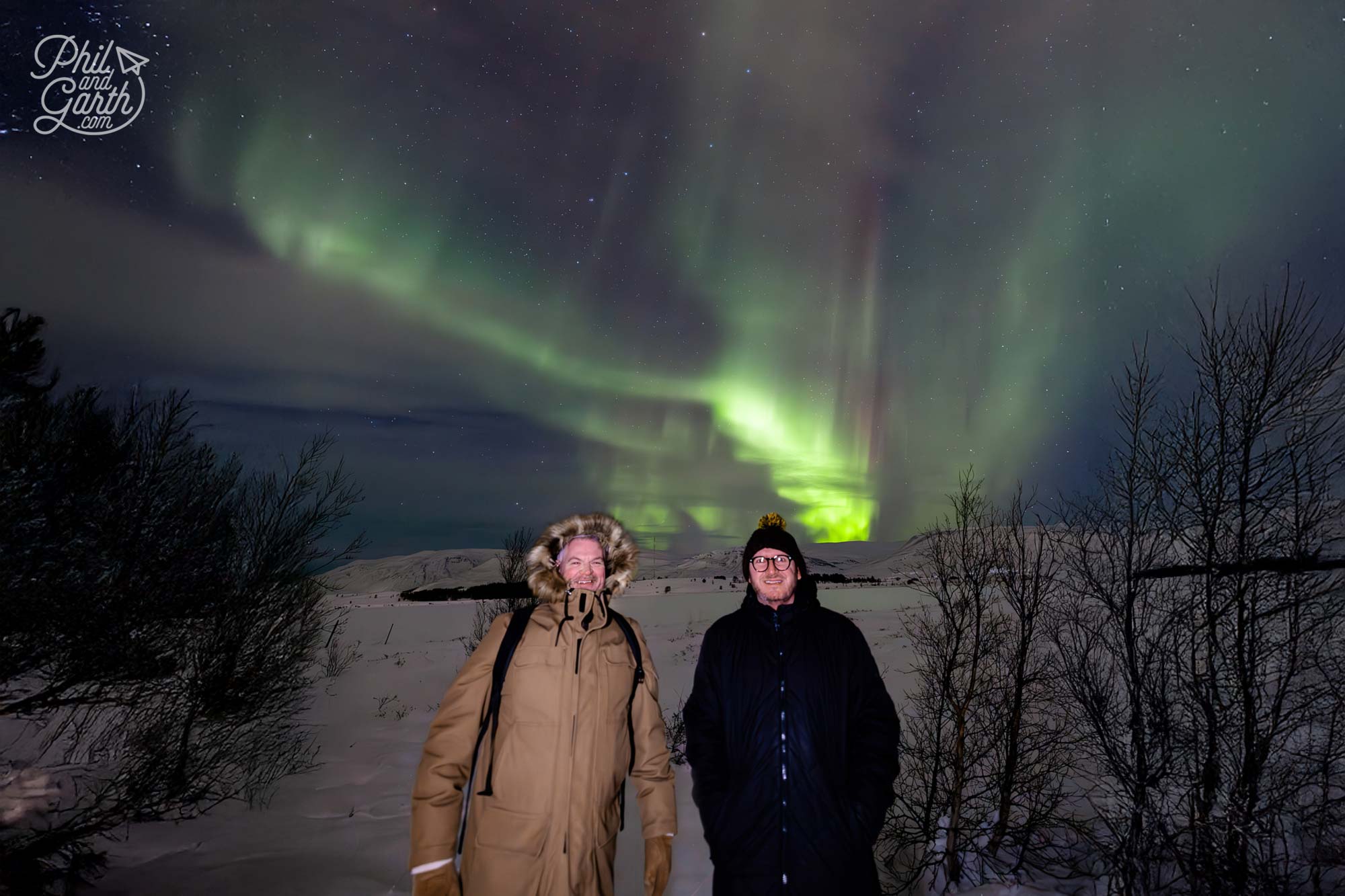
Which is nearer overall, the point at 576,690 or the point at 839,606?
the point at 576,690

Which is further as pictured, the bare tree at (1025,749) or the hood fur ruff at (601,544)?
the bare tree at (1025,749)

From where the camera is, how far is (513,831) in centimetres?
285

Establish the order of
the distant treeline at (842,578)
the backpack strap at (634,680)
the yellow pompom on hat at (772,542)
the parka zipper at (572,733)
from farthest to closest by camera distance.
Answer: the distant treeline at (842,578) < the yellow pompom on hat at (772,542) < the backpack strap at (634,680) < the parka zipper at (572,733)

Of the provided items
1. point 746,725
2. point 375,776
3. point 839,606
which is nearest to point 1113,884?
point 746,725

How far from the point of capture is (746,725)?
10.7ft

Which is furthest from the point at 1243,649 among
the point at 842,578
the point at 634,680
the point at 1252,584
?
the point at 842,578

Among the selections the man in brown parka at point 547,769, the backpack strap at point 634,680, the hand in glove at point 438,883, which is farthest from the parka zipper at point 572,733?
the hand in glove at point 438,883

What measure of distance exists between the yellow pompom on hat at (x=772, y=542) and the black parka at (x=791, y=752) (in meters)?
0.29

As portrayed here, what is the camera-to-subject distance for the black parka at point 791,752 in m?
3.05

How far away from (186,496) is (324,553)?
2602 mm

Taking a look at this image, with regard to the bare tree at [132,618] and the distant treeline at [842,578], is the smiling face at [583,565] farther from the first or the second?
the distant treeline at [842,578]

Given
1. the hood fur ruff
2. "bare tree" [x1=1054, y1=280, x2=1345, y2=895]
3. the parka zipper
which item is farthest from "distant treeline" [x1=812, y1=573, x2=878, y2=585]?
the parka zipper

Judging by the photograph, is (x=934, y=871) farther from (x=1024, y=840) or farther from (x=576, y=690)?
(x=576, y=690)

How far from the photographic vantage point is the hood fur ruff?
11.4 ft
